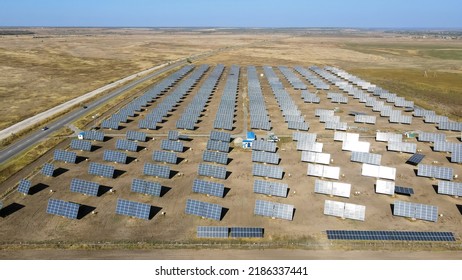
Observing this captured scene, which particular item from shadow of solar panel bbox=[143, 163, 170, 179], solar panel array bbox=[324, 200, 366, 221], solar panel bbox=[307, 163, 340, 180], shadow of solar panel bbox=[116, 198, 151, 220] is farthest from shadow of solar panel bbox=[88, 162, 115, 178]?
solar panel array bbox=[324, 200, 366, 221]

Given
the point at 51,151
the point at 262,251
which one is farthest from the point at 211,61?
the point at 262,251

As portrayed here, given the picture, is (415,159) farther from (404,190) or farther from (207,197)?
(207,197)

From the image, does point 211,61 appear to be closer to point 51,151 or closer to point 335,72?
point 335,72

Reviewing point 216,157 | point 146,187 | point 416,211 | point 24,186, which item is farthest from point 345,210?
point 24,186

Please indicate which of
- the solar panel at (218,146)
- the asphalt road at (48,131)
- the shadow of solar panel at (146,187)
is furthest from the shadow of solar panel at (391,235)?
the asphalt road at (48,131)

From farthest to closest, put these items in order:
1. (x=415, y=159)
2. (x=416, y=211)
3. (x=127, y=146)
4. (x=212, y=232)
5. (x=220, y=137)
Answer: (x=220, y=137) < (x=127, y=146) < (x=415, y=159) < (x=416, y=211) < (x=212, y=232)

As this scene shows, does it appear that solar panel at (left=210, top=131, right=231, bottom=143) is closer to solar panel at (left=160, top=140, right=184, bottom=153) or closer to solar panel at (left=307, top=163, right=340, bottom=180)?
solar panel at (left=160, top=140, right=184, bottom=153)

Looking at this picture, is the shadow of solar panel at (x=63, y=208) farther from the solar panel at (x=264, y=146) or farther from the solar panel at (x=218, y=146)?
the solar panel at (x=264, y=146)
